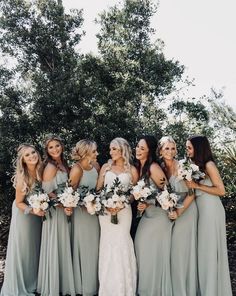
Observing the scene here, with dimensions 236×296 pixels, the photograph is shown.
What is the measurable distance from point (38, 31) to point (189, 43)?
24.0ft

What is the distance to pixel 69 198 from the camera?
252 inches

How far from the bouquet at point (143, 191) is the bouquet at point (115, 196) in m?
0.14

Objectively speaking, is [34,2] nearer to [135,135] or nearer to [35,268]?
[135,135]

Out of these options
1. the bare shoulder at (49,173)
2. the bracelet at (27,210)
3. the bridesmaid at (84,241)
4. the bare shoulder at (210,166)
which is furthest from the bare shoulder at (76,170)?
the bare shoulder at (210,166)

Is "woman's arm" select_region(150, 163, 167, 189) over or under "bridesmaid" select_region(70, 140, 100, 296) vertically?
over

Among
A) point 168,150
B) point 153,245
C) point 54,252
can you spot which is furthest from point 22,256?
point 168,150

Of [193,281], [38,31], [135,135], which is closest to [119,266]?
[193,281]

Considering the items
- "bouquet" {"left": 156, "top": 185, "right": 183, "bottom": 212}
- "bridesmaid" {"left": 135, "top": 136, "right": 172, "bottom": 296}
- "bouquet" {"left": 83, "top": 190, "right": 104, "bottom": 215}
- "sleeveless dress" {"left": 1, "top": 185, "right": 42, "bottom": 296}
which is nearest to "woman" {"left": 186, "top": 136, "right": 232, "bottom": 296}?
"bouquet" {"left": 156, "top": 185, "right": 183, "bottom": 212}

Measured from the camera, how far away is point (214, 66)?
882 inches

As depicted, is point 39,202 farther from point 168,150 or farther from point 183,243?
point 183,243

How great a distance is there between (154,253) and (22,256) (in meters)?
2.18

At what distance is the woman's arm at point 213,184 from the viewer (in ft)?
21.3

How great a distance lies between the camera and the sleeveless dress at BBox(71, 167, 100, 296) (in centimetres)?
693

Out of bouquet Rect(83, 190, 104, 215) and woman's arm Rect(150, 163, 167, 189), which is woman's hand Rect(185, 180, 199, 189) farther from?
bouquet Rect(83, 190, 104, 215)
